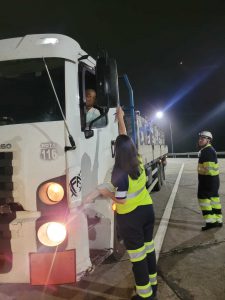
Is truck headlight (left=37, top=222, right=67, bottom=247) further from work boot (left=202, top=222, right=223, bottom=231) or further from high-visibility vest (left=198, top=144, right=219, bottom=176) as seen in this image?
high-visibility vest (left=198, top=144, right=219, bottom=176)

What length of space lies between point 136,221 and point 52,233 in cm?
92

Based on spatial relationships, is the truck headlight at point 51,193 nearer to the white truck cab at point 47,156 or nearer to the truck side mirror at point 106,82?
the white truck cab at point 47,156

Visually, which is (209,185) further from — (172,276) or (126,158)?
(126,158)

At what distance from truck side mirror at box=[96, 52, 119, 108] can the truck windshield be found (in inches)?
14.3

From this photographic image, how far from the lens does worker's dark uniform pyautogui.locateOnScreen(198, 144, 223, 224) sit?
695 cm

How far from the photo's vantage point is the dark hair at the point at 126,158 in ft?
12.0

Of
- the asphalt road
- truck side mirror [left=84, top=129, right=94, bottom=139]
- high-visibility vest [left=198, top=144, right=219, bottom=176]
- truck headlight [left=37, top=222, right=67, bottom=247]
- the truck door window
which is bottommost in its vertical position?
the asphalt road

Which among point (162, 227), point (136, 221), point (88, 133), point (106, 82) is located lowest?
point (162, 227)

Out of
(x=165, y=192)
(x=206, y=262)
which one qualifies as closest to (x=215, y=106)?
(x=165, y=192)

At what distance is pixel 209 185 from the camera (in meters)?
7.06

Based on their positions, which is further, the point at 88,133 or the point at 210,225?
the point at 210,225

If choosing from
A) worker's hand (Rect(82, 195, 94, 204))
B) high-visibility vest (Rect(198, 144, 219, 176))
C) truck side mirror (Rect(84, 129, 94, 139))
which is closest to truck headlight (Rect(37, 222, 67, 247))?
worker's hand (Rect(82, 195, 94, 204))

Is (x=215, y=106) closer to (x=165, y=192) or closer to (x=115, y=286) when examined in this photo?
(x=165, y=192)

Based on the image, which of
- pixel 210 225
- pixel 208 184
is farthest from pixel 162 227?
pixel 208 184
